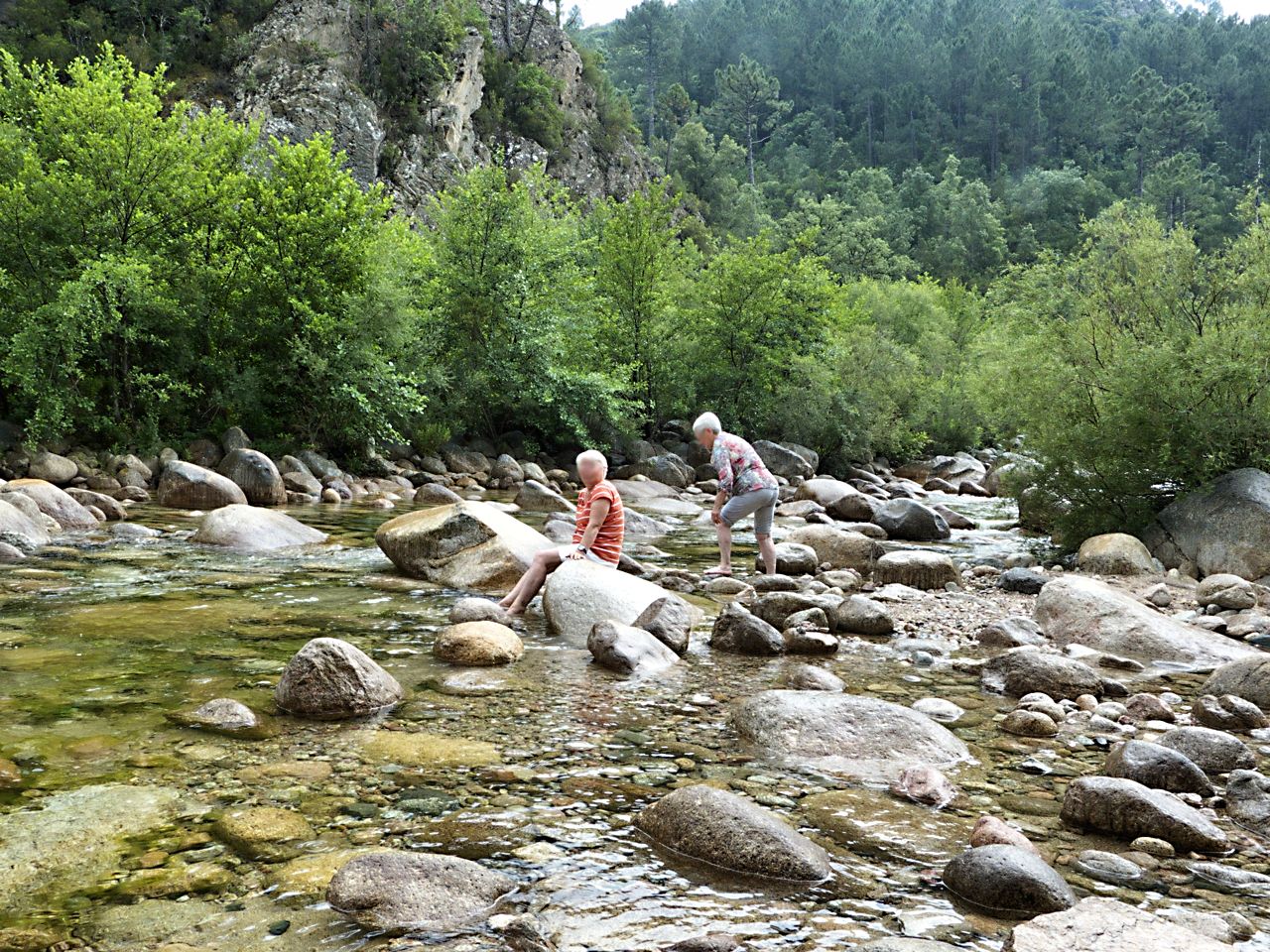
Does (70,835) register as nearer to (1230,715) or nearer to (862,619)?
(1230,715)

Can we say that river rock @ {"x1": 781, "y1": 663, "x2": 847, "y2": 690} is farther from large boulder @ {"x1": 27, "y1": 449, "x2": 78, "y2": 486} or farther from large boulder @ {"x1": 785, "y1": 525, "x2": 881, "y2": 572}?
large boulder @ {"x1": 27, "y1": 449, "x2": 78, "y2": 486}

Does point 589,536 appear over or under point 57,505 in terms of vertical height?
over

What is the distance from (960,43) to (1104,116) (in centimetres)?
2307

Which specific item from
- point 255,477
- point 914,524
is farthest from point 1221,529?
point 255,477

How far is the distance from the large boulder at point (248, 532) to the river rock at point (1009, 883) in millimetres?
11803

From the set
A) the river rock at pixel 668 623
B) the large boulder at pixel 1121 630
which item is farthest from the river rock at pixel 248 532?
the large boulder at pixel 1121 630

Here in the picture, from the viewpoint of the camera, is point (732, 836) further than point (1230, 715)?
No

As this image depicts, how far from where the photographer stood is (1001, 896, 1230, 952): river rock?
9.99ft

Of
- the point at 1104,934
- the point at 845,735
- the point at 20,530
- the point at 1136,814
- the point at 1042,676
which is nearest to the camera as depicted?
the point at 1104,934

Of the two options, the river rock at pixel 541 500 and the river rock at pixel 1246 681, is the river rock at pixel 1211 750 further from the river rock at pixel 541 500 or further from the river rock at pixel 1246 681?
the river rock at pixel 541 500

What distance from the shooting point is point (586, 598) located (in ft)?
29.5

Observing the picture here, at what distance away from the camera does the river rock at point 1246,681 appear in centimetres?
675

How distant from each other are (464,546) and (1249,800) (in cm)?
882

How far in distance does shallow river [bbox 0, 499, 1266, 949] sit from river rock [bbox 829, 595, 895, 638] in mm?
372
